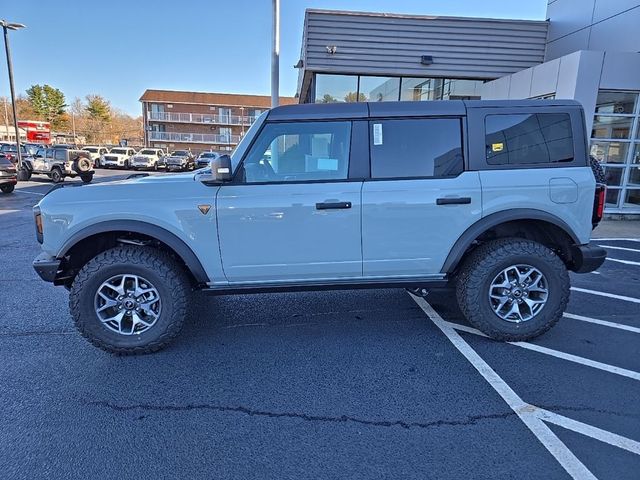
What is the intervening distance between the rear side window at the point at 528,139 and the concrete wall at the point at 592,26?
7.97 meters

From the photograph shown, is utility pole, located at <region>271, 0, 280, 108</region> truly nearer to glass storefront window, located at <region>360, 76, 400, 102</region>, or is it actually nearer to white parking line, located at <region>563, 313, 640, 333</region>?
glass storefront window, located at <region>360, 76, 400, 102</region>

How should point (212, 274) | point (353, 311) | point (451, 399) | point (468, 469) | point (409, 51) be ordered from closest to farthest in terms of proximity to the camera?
point (468, 469)
point (451, 399)
point (212, 274)
point (353, 311)
point (409, 51)

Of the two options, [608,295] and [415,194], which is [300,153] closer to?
[415,194]

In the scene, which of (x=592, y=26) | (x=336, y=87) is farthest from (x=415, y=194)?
(x=592, y=26)

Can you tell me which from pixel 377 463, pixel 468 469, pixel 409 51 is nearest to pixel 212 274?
pixel 377 463

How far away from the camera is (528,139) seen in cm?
342

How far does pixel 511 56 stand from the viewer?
11.6m

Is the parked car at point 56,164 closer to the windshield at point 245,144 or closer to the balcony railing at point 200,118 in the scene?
the windshield at point 245,144

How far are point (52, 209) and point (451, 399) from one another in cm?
331

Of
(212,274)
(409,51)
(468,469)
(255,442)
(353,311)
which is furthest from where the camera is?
(409,51)

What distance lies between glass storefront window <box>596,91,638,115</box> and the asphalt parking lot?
6.76m

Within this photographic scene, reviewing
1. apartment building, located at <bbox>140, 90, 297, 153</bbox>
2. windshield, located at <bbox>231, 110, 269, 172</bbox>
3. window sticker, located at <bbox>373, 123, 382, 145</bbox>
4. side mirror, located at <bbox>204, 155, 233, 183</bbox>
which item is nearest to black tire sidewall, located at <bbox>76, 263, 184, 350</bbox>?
side mirror, located at <bbox>204, 155, 233, 183</bbox>

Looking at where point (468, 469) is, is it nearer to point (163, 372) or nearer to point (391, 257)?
point (391, 257)

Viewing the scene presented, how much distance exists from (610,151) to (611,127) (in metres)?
0.54
